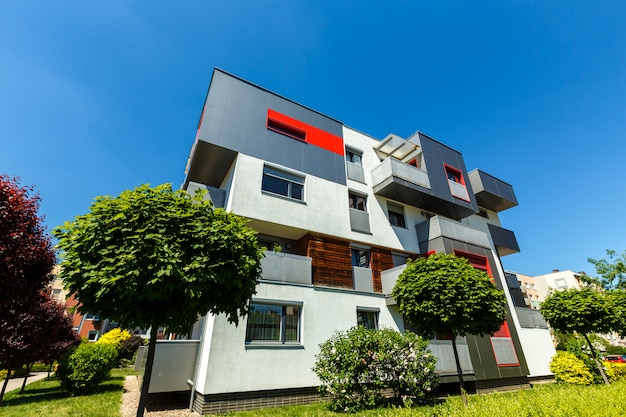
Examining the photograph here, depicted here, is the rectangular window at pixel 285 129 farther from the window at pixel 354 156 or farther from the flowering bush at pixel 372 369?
the flowering bush at pixel 372 369

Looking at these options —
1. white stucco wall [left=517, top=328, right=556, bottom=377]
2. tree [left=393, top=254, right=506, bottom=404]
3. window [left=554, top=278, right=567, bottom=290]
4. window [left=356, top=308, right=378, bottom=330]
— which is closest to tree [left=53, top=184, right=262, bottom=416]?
tree [left=393, top=254, right=506, bottom=404]

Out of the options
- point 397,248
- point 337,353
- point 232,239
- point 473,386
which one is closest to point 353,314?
point 337,353

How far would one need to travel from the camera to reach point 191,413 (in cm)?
920

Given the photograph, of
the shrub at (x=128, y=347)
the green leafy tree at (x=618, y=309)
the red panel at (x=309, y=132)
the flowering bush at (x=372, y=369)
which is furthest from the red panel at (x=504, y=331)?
the shrub at (x=128, y=347)

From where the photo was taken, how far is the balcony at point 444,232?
16.5 metres

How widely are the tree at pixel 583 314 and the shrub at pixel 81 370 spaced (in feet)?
72.8

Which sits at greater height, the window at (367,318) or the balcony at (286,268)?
the balcony at (286,268)

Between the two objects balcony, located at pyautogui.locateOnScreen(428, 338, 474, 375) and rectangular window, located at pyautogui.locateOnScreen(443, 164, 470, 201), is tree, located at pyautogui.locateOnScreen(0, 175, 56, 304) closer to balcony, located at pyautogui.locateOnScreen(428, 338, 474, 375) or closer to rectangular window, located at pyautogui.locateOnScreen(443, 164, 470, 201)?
balcony, located at pyautogui.locateOnScreen(428, 338, 474, 375)

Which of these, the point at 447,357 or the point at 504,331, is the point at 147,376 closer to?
the point at 447,357

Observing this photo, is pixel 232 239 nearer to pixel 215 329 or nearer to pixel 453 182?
pixel 215 329

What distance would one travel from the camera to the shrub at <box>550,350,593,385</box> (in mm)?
14672

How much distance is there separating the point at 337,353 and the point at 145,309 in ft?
19.0

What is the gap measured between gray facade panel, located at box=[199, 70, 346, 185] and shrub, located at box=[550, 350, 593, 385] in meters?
15.5

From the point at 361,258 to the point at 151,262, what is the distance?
1133 centimetres
